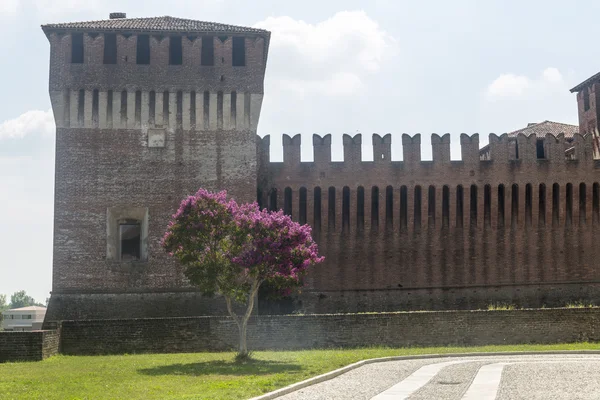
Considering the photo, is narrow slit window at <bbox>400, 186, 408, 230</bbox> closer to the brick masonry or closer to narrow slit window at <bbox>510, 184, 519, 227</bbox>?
the brick masonry

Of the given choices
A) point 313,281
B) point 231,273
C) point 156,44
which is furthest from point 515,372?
point 156,44

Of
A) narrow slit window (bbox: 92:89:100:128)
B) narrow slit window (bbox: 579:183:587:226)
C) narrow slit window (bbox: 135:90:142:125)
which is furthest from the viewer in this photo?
narrow slit window (bbox: 579:183:587:226)

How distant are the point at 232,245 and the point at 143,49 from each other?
11.9 metres

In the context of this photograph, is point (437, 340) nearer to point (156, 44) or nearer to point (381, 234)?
point (381, 234)

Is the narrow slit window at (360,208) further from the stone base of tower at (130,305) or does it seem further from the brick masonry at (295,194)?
the stone base of tower at (130,305)

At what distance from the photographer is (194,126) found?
30.1m

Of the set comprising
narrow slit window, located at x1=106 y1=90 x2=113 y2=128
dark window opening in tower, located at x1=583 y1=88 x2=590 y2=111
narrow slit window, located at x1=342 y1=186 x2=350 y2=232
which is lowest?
narrow slit window, located at x1=342 y1=186 x2=350 y2=232

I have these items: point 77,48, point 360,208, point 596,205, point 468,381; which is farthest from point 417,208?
point 468,381

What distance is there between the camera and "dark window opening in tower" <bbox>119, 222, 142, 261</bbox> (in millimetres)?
30094

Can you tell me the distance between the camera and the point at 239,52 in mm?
30688

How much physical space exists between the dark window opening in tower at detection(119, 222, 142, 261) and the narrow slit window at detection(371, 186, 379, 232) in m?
9.51

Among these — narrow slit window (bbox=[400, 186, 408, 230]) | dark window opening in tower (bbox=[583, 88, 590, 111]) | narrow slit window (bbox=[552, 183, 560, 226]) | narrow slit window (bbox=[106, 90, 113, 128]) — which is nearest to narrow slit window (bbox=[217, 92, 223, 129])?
narrow slit window (bbox=[106, 90, 113, 128])

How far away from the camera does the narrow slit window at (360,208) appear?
110ft

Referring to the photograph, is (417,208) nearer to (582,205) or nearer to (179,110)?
(582,205)
